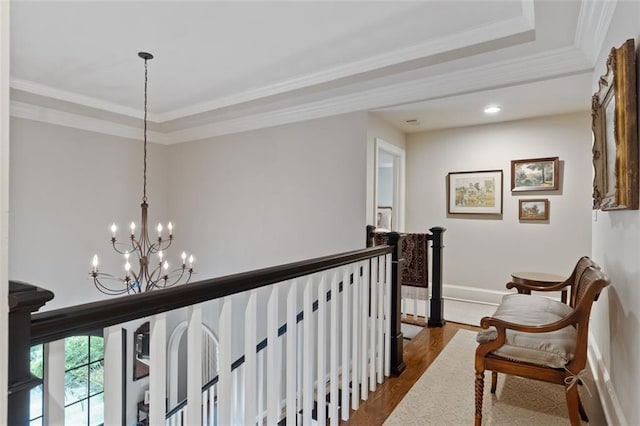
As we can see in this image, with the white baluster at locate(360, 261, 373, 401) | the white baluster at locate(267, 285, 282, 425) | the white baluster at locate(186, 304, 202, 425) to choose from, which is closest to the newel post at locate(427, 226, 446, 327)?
the white baluster at locate(360, 261, 373, 401)

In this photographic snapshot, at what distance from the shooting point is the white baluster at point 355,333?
2.11m

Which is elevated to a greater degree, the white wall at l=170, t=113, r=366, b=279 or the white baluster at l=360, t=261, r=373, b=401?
the white wall at l=170, t=113, r=366, b=279

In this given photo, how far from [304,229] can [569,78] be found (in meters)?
2.99

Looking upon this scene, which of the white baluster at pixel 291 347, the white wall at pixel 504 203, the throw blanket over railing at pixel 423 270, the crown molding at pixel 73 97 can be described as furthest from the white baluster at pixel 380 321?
the crown molding at pixel 73 97

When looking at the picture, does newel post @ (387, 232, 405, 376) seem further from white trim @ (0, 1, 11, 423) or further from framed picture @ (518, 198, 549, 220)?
framed picture @ (518, 198, 549, 220)

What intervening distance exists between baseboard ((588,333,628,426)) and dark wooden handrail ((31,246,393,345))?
1.90 metres

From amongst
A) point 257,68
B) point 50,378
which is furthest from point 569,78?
point 50,378

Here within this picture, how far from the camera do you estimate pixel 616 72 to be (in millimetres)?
1712

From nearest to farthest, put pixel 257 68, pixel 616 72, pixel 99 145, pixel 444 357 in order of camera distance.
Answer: pixel 616 72 < pixel 444 357 < pixel 257 68 < pixel 99 145

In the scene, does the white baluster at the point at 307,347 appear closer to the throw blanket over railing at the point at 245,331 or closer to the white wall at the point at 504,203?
the throw blanket over railing at the point at 245,331

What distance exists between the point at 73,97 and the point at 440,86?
13.6ft

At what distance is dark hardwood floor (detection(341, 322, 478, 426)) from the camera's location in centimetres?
214

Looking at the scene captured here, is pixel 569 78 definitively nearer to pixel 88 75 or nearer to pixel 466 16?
pixel 466 16

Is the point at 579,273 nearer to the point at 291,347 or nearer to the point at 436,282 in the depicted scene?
the point at 436,282
